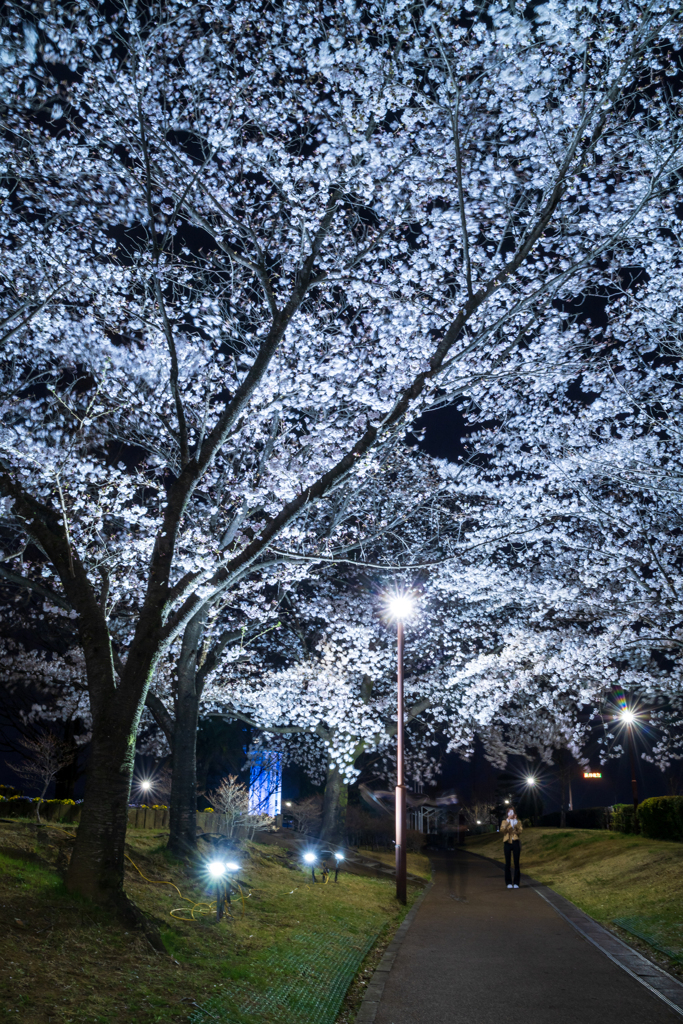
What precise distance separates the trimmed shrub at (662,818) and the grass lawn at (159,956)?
13024 millimetres

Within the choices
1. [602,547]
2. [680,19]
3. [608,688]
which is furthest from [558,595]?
[680,19]

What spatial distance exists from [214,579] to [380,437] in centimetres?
306

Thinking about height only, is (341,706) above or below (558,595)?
below

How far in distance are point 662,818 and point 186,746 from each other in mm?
15861

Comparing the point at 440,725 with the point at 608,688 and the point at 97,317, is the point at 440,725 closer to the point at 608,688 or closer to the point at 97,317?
the point at 608,688

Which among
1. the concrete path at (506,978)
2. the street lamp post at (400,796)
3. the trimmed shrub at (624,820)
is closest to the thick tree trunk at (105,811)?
the concrete path at (506,978)

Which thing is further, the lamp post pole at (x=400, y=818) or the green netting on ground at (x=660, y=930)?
the lamp post pole at (x=400, y=818)

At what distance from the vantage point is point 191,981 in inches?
→ 250

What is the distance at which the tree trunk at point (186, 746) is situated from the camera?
43.2 ft

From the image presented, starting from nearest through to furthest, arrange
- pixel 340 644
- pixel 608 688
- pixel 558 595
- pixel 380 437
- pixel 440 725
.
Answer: pixel 380 437 < pixel 558 595 < pixel 608 688 < pixel 340 644 < pixel 440 725

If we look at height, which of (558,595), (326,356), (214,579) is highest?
(326,356)

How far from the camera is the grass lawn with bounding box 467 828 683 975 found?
9742 millimetres

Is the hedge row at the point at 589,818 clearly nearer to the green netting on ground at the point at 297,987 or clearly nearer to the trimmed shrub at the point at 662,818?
the trimmed shrub at the point at 662,818

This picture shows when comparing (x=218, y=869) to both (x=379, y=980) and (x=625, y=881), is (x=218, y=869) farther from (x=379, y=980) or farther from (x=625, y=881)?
(x=625, y=881)
